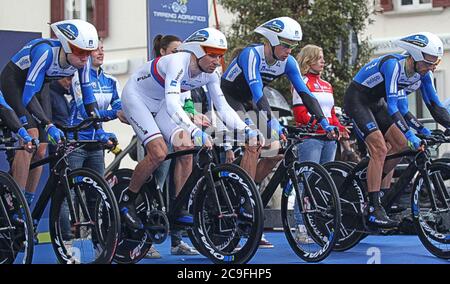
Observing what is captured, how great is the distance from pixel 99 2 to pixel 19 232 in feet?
71.4

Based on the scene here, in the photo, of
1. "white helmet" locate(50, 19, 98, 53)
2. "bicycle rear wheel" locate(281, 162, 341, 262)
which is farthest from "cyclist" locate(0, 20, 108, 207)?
"bicycle rear wheel" locate(281, 162, 341, 262)

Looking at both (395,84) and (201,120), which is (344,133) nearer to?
(395,84)

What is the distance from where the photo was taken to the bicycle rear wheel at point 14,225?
780cm

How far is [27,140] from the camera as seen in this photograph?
791 centimetres

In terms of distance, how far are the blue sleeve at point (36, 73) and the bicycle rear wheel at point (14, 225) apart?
85cm

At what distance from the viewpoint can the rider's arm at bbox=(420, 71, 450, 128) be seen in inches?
389

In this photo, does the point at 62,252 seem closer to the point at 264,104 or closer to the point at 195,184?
the point at 195,184

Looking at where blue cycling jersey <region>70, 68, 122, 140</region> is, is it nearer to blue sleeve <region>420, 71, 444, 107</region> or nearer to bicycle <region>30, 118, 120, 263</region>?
bicycle <region>30, 118, 120, 263</region>

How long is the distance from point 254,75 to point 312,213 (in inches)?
54.0

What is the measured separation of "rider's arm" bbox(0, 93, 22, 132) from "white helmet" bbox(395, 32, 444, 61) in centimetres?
361

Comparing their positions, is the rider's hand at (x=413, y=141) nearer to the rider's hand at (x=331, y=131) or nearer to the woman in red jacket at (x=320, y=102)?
the rider's hand at (x=331, y=131)

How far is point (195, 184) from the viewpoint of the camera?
8625mm
